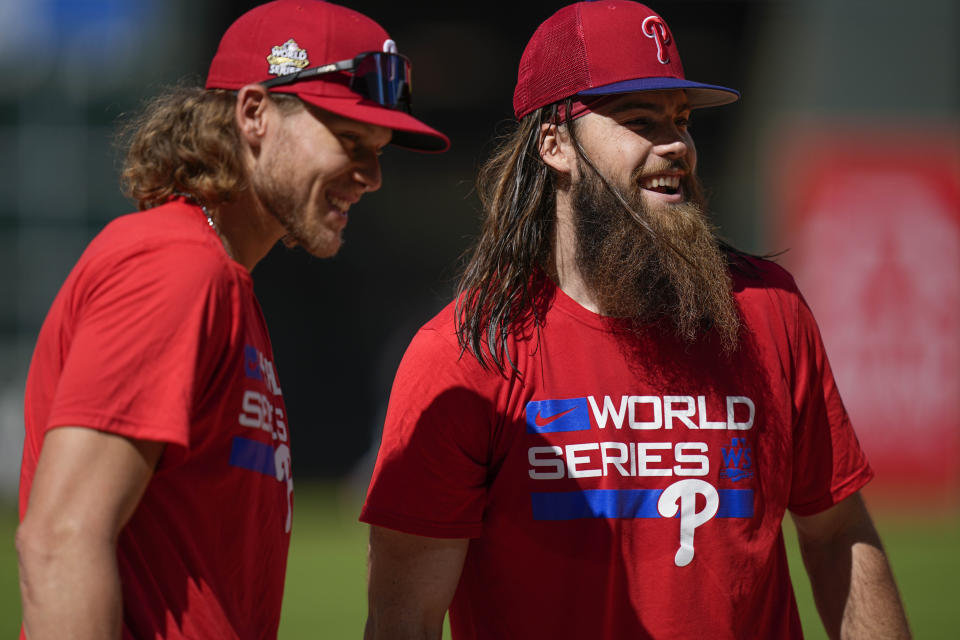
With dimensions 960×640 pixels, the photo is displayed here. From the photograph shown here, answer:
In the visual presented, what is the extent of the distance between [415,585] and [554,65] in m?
1.58

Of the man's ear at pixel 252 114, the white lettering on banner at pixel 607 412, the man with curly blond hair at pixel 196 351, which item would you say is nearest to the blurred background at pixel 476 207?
the white lettering on banner at pixel 607 412

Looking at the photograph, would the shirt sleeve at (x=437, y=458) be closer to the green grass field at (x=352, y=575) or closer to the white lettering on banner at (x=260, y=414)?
the white lettering on banner at (x=260, y=414)

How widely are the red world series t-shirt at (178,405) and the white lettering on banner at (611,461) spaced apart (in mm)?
729

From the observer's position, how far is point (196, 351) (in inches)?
84.4

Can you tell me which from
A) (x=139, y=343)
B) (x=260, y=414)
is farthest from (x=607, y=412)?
(x=139, y=343)

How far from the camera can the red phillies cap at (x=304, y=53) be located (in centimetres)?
262

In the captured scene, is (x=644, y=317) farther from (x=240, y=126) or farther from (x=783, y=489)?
(x=240, y=126)

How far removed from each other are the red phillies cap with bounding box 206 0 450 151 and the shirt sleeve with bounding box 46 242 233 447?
62cm

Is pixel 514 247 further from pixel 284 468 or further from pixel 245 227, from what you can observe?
pixel 284 468

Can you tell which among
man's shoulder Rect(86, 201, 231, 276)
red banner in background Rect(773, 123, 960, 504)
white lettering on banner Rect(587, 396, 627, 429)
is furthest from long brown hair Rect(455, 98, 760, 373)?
red banner in background Rect(773, 123, 960, 504)

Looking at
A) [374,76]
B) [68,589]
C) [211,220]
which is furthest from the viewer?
[374,76]

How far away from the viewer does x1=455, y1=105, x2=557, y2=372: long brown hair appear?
304 cm

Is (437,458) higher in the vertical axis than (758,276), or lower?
lower

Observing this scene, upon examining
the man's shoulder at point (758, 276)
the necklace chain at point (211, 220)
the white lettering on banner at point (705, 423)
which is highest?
the necklace chain at point (211, 220)
